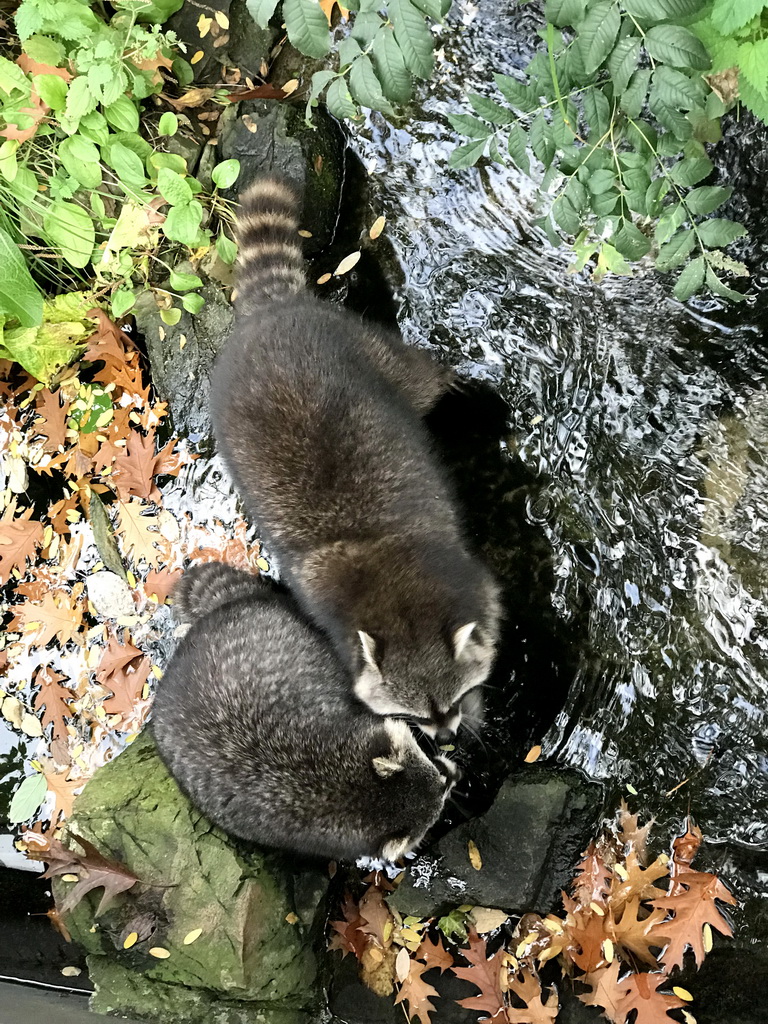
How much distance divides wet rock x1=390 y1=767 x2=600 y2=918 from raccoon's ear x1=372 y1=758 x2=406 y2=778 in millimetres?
687

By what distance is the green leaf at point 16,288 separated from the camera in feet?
14.4

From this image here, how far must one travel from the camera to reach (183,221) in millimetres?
4277

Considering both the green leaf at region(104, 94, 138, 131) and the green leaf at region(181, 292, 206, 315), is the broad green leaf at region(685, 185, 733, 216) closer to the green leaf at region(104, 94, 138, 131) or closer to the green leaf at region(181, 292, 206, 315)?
the green leaf at region(181, 292, 206, 315)

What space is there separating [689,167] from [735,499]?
1525 millimetres

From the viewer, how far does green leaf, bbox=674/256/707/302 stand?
9.77 feet

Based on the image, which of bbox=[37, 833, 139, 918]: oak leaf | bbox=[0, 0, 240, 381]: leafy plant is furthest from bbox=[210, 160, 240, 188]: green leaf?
bbox=[37, 833, 139, 918]: oak leaf

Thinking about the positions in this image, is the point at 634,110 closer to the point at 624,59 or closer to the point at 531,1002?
the point at 624,59

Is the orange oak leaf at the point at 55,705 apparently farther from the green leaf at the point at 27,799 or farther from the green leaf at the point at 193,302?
the green leaf at the point at 193,302

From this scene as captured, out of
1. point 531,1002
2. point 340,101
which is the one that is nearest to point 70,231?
point 340,101

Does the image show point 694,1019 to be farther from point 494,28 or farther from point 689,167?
point 494,28

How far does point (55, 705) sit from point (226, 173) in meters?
3.26

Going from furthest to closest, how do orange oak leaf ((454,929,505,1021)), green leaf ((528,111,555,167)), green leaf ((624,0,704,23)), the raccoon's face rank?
orange oak leaf ((454,929,505,1021)) → the raccoon's face → green leaf ((528,111,555,167)) → green leaf ((624,0,704,23))

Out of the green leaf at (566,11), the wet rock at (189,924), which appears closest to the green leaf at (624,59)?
the green leaf at (566,11)

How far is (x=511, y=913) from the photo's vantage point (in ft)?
12.5
